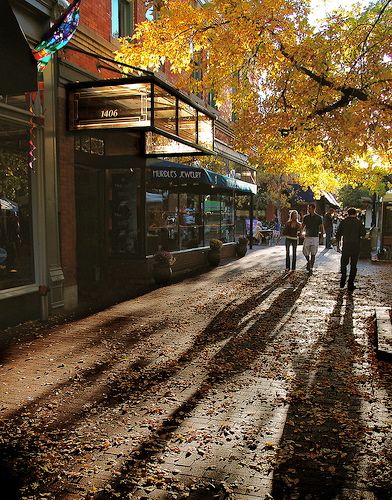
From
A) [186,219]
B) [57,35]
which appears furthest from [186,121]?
[186,219]

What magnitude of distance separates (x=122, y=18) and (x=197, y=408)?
33.4 ft

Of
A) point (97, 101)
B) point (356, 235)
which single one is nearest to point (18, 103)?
point (97, 101)

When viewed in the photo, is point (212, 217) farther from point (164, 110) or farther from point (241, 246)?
point (164, 110)

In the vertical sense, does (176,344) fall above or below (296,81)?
below

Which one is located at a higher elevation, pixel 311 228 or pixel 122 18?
pixel 122 18

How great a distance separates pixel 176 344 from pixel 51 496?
351 centimetres

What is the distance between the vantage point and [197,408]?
14.3 ft

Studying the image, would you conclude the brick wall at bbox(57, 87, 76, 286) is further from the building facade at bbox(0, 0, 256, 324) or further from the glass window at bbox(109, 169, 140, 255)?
the glass window at bbox(109, 169, 140, 255)

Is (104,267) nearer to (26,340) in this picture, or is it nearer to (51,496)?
(26,340)

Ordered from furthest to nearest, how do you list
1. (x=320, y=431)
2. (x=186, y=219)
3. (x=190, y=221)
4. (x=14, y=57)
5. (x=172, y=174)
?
1. (x=190, y=221)
2. (x=186, y=219)
3. (x=172, y=174)
4. (x=14, y=57)
5. (x=320, y=431)

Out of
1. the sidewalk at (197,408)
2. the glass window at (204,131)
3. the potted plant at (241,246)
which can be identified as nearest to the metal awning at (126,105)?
the glass window at (204,131)

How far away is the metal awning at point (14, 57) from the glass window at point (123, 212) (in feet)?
22.4

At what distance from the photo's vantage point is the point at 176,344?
6.43 m

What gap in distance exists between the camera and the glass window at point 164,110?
349 inches
